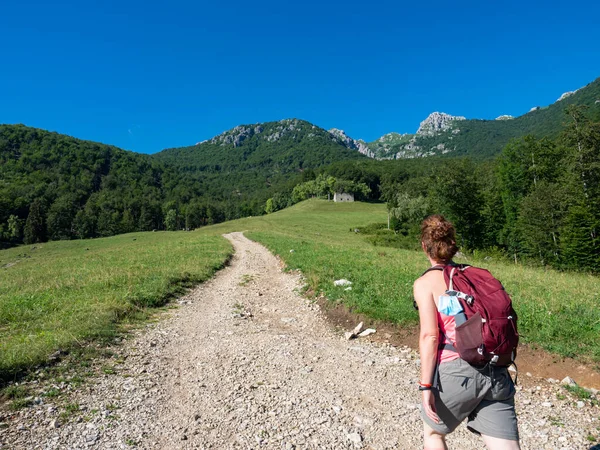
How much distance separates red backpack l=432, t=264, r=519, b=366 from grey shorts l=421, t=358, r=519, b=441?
0.16 meters

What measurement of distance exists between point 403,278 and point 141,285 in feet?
39.7

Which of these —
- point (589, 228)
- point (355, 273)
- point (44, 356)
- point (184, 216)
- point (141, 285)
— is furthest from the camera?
point (184, 216)

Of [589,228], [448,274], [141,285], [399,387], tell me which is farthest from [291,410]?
[589,228]

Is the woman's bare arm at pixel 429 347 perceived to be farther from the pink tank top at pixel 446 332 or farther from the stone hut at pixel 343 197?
the stone hut at pixel 343 197

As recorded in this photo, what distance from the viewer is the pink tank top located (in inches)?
124

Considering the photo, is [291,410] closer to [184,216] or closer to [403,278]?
[403,278]

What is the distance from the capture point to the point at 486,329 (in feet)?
9.50

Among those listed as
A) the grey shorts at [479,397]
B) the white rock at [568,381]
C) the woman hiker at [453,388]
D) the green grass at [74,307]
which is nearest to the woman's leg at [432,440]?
the woman hiker at [453,388]

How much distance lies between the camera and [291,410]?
5.79m

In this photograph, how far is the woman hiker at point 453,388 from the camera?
3.06 m

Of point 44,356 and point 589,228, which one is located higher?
point 44,356

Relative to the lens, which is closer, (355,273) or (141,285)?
(141,285)

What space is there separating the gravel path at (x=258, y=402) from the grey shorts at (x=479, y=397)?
2203 millimetres

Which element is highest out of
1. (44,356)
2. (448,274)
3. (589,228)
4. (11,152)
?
(11,152)
